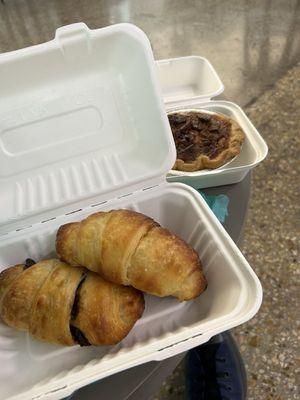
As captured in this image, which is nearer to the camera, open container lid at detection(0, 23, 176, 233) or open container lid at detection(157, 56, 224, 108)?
open container lid at detection(0, 23, 176, 233)

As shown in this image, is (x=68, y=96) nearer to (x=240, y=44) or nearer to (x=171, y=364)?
(x=171, y=364)

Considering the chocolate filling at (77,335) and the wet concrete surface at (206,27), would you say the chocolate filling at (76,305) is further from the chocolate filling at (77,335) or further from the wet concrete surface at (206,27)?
the wet concrete surface at (206,27)

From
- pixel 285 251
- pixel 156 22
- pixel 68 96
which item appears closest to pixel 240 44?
pixel 156 22

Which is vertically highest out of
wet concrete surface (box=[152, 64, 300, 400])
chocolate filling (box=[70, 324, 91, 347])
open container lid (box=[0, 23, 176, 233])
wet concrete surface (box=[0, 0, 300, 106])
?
open container lid (box=[0, 23, 176, 233])

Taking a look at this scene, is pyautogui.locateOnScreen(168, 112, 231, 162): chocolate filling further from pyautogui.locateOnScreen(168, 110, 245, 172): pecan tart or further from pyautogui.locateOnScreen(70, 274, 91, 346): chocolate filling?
pyautogui.locateOnScreen(70, 274, 91, 346): chocolate filling

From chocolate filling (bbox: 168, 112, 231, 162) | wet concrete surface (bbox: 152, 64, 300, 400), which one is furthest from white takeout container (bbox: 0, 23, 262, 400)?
wet concrete surface (bbox: 152, 64, 300, 400)

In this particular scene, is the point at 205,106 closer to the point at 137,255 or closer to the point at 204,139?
the point at 204,139
